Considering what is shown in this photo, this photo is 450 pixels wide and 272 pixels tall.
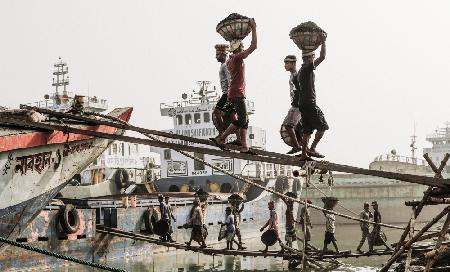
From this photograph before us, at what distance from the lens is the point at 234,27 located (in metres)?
6.27

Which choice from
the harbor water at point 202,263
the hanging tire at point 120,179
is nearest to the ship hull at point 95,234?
the harbor water at point 202,263

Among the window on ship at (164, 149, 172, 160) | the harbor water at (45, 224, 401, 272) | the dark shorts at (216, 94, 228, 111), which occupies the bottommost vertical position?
the harbor water at (45, 224, 401, 272)

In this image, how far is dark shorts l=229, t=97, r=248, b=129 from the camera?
6434mm

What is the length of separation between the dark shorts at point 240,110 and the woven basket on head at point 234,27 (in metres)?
0.72

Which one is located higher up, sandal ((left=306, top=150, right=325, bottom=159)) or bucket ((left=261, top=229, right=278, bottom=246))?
sandal ((left=306, top=150, right=325, bottom=159))

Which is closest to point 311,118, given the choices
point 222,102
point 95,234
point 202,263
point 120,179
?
point 222,102

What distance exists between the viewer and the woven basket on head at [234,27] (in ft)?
20.3

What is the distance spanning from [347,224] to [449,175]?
14.0 m

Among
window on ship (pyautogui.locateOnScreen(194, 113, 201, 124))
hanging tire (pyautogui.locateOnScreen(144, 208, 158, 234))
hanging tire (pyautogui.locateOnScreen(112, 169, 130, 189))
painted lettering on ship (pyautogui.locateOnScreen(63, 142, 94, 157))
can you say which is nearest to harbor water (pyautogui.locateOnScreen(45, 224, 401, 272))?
hanging tire (pyautogui.locateOnScreen(144, 208, 158, 234))

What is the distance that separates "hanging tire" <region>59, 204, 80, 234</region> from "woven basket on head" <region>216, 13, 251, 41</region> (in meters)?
10.7

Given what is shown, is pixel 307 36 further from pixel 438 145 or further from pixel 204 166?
pixel 438 145

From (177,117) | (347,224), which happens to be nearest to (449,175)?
(347,224)

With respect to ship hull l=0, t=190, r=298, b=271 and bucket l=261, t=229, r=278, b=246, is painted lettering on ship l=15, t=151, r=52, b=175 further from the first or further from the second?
bucket l=261, t=229, r=278, b=246

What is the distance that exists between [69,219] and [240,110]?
10.9 metres
